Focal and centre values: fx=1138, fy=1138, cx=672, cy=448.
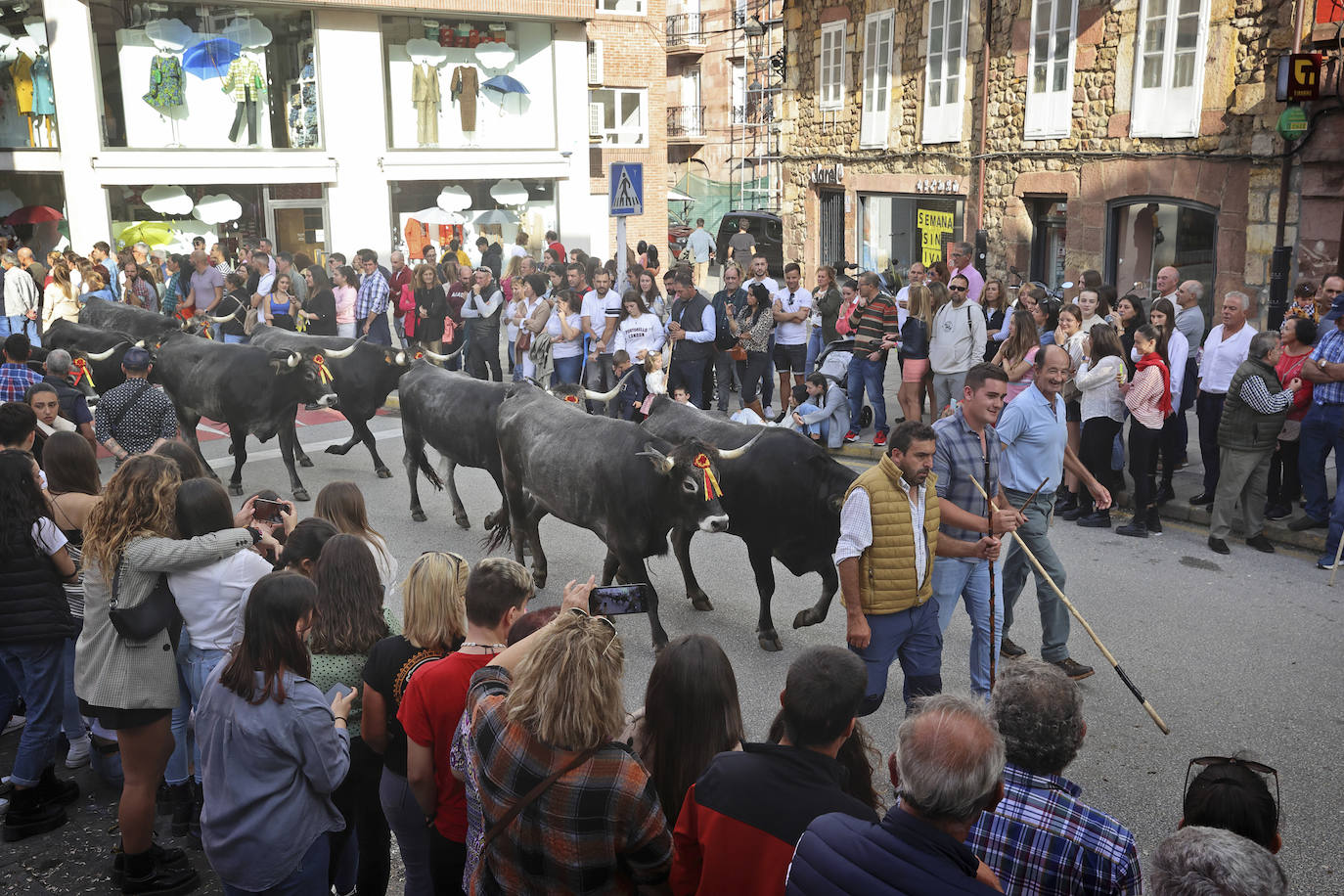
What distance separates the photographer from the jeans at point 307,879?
3.57 metres

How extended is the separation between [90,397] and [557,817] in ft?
33.6

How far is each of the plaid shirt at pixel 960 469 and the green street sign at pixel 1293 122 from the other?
9.73 metres

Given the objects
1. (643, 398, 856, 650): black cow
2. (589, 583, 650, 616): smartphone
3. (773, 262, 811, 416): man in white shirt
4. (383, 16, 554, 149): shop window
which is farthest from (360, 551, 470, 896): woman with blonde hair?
(383, 16, 554, 149): shop window

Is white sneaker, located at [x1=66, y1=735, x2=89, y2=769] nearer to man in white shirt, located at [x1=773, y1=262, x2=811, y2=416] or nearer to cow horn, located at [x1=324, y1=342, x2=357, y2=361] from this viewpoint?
cow horn, located at [x1=324, y1=342, x2=357, y2=361]

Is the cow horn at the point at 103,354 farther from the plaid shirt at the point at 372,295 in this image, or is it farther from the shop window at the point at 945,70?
the shop window at the point at 945,70

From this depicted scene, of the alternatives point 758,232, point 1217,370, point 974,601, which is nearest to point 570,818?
point 974,601

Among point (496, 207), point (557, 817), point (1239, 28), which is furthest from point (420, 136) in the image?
point (557, 817)

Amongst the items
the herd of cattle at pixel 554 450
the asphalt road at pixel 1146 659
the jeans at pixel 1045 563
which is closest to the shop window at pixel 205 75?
the herd of cattle at pixel 554 450

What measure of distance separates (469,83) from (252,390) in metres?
18.9

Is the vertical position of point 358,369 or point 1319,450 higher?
point 358,369

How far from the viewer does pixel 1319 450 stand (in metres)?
8.52

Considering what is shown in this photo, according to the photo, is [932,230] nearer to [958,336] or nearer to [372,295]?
[958,336]

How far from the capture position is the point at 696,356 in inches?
481

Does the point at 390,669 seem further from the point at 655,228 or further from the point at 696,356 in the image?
the point at 655,228
